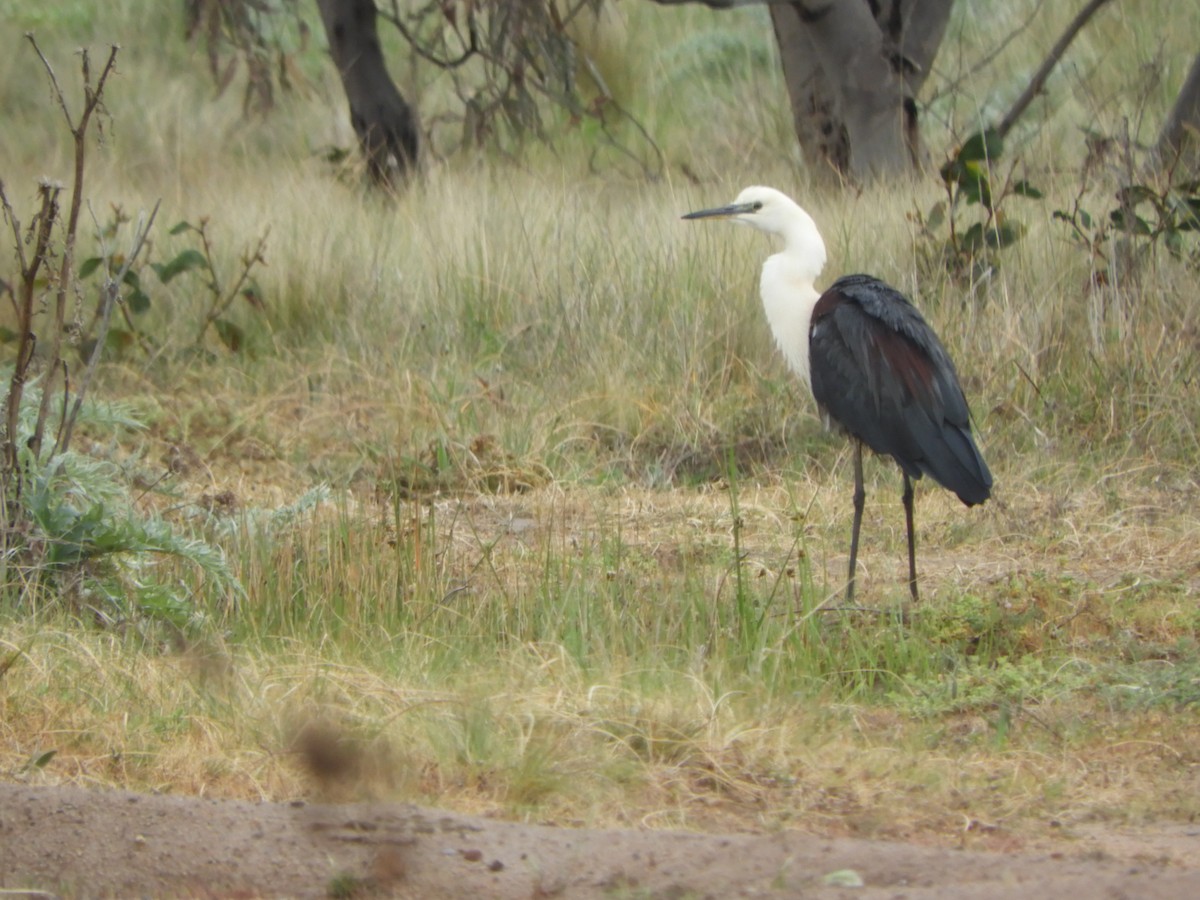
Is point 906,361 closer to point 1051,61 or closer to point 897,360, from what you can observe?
point 897,360

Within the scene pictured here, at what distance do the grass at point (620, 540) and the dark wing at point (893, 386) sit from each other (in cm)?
31

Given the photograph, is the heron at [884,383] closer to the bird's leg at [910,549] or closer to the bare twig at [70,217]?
the bird's leg at [910,549]

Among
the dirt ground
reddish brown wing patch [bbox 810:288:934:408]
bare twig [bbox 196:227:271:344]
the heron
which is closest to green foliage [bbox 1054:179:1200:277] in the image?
the heron

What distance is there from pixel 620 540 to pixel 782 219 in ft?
4.05

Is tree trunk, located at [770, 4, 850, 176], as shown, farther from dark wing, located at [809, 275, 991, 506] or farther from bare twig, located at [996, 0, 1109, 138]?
dark wing, located at [809, 275, 991, 506]

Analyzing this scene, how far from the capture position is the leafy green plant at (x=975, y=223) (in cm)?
631

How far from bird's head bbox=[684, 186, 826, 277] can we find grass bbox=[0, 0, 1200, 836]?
796 millimetres

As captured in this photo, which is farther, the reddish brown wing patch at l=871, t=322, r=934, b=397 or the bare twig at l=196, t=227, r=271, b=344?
the bare twig at l=196, t=227, r=271, b=344

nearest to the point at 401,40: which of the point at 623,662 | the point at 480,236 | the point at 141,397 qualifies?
the point at 480,236

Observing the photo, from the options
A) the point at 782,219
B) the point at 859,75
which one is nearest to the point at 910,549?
the point at 782,219

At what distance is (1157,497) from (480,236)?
10.8 ft

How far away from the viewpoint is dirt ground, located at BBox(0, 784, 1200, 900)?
251cm

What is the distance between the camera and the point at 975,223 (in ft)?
21.2

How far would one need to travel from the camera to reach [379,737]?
312cm
